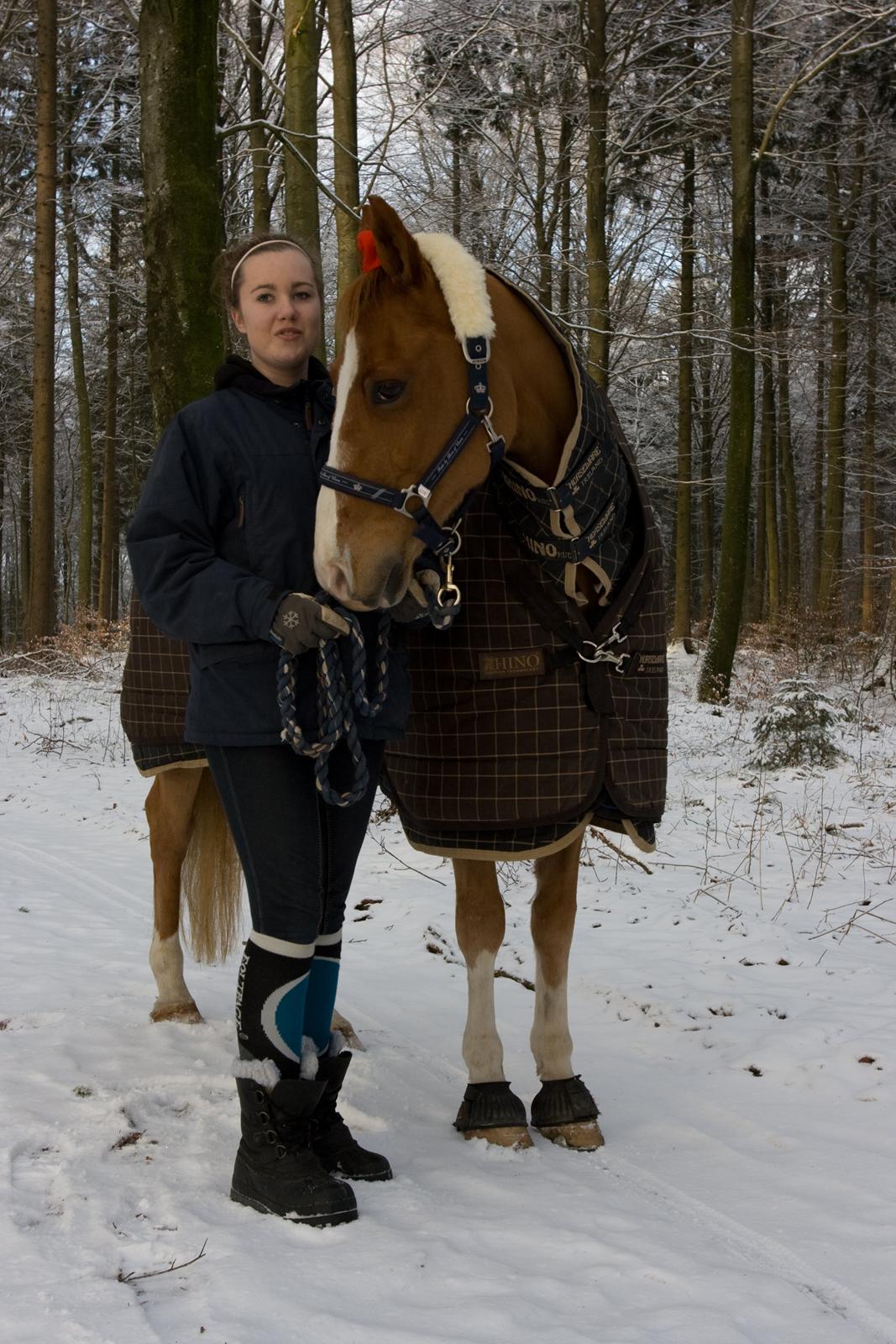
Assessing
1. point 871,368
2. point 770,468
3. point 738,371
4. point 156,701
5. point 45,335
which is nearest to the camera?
point 156,701

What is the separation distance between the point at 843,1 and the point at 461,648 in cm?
1054

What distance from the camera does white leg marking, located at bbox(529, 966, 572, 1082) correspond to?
2.63 meters

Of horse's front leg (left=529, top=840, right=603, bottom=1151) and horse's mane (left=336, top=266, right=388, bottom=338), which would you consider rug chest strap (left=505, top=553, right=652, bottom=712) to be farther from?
horse's mane (left=336, top=266, right=388, bottom=338)

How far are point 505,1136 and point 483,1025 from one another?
0.25 m

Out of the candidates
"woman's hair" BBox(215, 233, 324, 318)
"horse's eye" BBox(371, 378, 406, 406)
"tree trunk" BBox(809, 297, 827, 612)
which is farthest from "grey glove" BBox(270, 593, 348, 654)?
"tree trunk" BBox(809, 297, 827, 612)

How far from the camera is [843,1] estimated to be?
10008 mm

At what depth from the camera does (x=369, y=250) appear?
214 cm

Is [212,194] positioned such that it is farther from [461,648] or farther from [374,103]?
[374,103]

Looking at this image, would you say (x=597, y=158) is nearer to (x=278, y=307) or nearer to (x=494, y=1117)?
(x=278, y=307)

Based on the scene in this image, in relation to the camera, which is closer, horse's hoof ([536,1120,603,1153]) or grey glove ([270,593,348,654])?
grey glove ([270,593,348,654])

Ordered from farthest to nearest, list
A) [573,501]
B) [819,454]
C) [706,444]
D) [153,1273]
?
1. [706,444]
2. [819,454]
3. [573,501]
4. [153,1273]

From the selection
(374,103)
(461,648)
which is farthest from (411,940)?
(374,103)

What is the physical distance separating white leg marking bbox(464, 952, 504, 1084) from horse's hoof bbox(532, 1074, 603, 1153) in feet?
0.45

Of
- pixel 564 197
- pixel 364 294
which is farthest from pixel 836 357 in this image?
pixel 364 294
